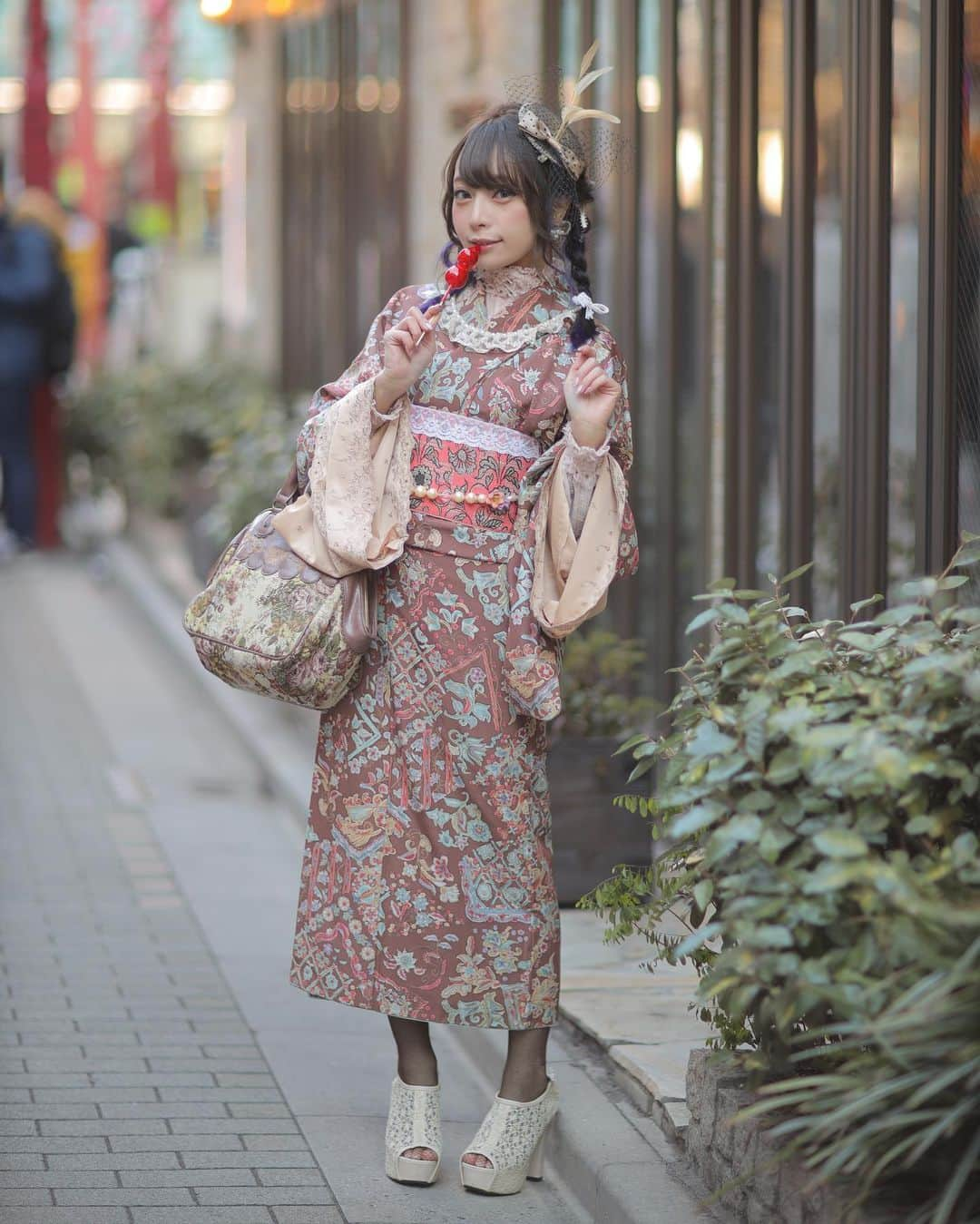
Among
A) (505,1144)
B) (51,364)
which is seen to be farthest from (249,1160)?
(51,364)

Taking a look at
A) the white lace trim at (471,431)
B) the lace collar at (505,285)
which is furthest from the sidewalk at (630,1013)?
the lace collar at (505,285)

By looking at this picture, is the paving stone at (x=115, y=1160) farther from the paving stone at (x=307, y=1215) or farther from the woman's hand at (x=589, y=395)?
the woman's hand at (x=589, y=395)

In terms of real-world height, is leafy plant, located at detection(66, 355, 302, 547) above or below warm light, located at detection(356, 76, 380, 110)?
below

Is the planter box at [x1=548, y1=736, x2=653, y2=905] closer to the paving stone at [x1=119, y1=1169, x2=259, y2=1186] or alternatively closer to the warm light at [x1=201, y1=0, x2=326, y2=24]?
the paving stone at [x1=119, y1=1169, x2=259, y2=1186]

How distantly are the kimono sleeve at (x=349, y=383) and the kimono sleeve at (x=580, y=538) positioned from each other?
342 millimetres

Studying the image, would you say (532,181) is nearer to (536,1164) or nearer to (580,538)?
(580,538)

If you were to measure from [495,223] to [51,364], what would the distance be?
9.10 meters

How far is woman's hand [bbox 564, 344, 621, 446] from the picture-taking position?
3.52m

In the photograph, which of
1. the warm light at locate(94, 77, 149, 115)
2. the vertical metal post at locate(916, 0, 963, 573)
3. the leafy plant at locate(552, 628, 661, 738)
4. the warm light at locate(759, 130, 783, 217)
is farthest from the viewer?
the warm light at locate(94, 77, 149, 115)

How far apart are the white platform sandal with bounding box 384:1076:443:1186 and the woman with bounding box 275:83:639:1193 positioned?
0.09 m

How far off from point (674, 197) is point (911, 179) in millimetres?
1726

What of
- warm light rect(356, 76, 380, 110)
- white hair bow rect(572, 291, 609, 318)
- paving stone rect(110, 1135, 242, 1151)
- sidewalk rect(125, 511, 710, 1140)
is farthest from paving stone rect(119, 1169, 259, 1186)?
warm light rect(356, 76, 380, 110)

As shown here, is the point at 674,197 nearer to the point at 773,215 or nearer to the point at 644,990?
the point at 773,215

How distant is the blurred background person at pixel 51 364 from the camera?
12047mm
